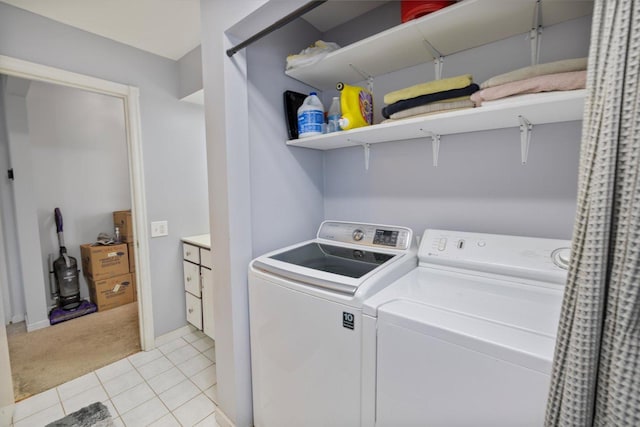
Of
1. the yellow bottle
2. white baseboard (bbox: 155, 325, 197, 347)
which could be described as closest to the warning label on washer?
the yellow bottle

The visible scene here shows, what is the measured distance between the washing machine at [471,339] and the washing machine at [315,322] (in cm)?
6

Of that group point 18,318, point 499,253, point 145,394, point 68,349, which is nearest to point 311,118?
point 499,253

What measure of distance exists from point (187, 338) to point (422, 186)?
2.42 meters

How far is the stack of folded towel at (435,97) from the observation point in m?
1.11

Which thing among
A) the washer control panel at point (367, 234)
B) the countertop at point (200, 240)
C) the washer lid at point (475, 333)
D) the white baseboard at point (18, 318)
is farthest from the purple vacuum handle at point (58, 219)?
the washer lid at point (475, 333)

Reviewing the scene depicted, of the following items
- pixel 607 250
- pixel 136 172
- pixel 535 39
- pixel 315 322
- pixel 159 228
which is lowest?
pixel 315 322

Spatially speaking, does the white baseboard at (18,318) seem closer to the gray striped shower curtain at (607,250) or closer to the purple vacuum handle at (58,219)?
the purple vacuum handle at (58,219)

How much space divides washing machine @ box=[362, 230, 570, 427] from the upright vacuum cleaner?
11.4 ft

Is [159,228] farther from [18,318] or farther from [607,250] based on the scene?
[607,250]

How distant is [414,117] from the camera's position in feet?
3.92

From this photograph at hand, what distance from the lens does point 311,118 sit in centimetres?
150

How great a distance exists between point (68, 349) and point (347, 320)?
2.73m

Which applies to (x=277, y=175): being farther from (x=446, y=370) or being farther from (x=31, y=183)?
(x=31, y=183)

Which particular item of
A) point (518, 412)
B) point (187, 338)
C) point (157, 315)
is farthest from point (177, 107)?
point (518, 412)
